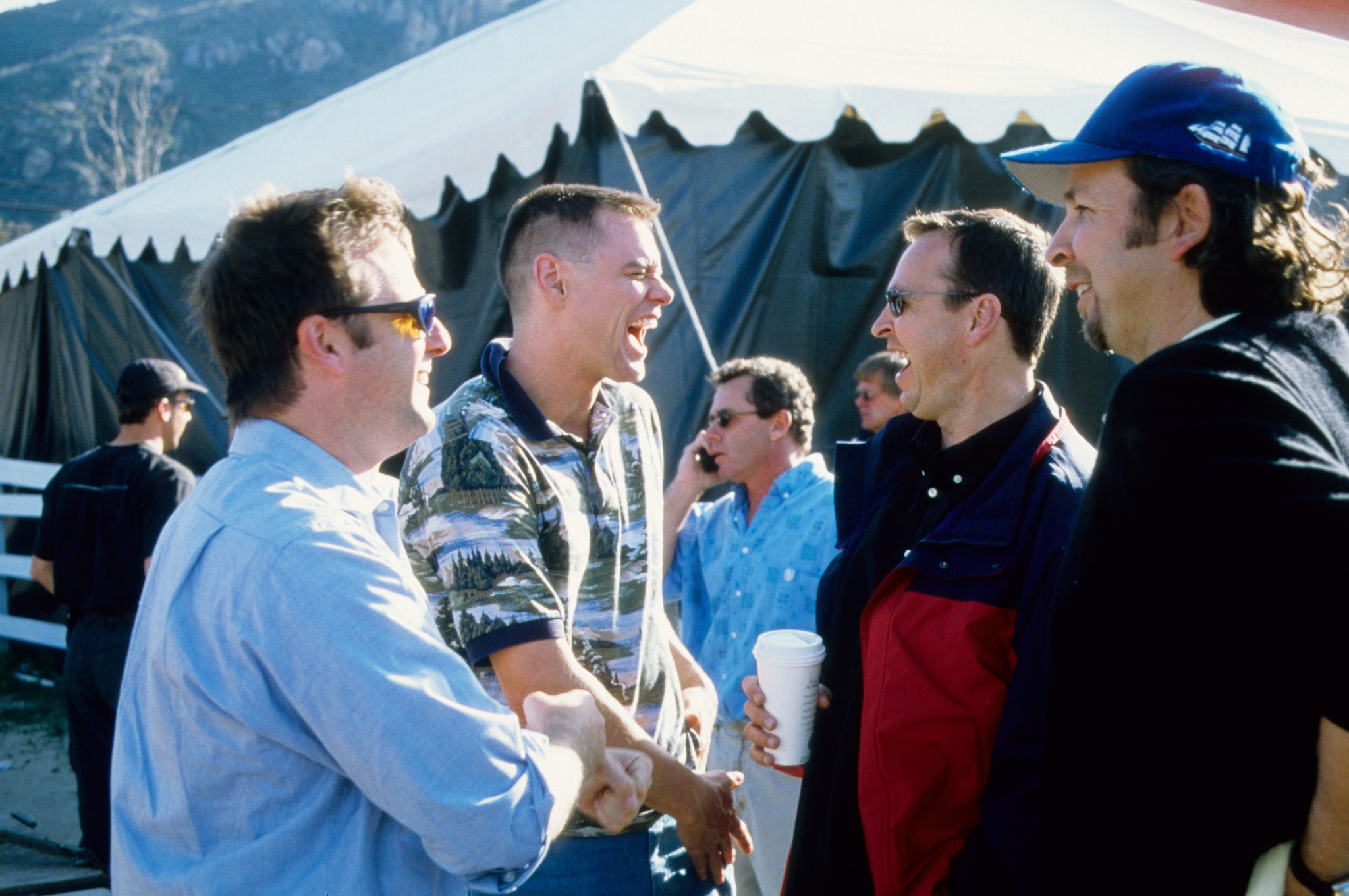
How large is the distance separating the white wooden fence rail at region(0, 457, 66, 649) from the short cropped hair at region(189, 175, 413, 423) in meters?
8.11

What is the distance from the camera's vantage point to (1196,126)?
1467mm

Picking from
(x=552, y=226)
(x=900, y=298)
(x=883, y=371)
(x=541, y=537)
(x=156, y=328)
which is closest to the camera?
(x=541, y=537)

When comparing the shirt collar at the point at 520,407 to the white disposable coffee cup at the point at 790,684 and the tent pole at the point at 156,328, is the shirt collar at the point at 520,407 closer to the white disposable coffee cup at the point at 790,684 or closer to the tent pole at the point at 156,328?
the white disposable coffee cup at the point at 790,684

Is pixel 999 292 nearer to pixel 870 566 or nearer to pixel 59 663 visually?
pixel 870 566

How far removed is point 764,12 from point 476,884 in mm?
6389

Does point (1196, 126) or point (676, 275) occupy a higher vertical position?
point (1196, 126)

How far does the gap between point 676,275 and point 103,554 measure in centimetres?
311

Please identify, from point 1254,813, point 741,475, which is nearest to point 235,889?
point 1254,813

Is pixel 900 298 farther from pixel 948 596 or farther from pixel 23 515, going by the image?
pixel 23 515

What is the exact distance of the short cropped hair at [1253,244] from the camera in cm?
139

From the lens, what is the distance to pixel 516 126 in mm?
5047

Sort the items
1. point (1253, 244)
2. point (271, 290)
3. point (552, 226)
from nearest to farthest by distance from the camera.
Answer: point (1253, 244) → point (271, 290) → point (552, 226)

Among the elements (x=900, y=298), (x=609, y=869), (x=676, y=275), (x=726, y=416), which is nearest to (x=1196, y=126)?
(x=900, y=298)

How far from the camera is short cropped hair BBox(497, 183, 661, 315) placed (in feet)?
7.64
